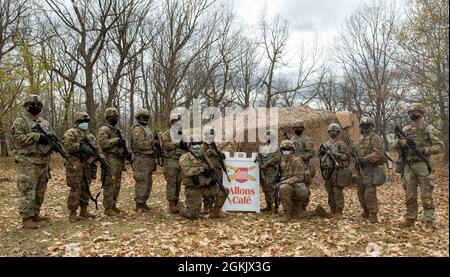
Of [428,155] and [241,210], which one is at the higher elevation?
[428,155]

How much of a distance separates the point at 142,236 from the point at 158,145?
264cm

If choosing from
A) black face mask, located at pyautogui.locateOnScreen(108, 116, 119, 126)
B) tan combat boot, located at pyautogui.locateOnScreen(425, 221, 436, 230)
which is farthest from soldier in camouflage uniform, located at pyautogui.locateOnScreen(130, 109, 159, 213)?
tan combat boot, located at pyautogui.locateOnScreen(425, 221, 436, 230)

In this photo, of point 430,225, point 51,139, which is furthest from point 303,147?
point 51,139

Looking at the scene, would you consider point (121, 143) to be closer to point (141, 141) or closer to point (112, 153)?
point (112, 153)

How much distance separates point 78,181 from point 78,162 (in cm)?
39

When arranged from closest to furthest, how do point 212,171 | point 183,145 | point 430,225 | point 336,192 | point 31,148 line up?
1. point 31,148
2. point 430,225
3. point 212,171
4. point 336,192
5. point 183,145

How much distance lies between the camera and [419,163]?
26.5 ft

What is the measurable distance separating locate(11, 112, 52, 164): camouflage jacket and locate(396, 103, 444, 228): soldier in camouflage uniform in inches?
282

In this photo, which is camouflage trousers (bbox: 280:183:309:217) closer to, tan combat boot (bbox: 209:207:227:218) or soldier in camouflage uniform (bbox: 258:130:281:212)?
soldier in camouflage uniform (bbox: 258:130:281:212)

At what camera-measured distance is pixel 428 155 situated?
315 inches

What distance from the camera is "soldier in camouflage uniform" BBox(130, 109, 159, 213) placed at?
350 inches

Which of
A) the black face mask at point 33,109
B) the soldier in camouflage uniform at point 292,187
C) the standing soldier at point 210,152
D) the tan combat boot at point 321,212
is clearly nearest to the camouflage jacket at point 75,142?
the black face mask at point 33,109
